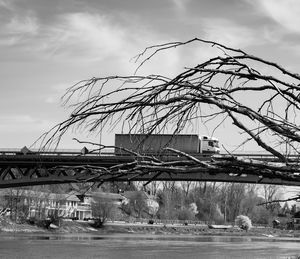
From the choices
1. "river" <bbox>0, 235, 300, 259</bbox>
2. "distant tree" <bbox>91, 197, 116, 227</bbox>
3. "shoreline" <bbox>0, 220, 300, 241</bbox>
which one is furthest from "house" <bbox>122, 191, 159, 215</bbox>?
"river" <bbox>0, 235, 300, 259</bbox>

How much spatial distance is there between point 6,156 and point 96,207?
61.5m

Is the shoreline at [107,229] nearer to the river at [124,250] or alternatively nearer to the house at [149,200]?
the river at [124,250]

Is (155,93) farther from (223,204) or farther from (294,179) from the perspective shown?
(223,204)

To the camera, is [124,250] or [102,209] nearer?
[124,250]

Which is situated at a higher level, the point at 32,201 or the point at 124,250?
the point at 32,201

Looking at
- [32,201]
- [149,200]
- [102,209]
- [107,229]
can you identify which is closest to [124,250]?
[32,201]

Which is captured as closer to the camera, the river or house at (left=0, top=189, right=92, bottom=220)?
the river

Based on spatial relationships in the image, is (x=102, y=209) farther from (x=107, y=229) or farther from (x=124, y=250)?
(x=124, y=250)

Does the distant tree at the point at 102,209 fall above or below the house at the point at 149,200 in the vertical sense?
below

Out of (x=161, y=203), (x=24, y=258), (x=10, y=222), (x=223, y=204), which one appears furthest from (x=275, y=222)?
(x=24, y=258)

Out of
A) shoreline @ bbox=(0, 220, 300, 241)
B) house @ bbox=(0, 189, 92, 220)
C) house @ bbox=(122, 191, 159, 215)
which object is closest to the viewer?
shoreline @ bbox=(0, 220, 300, 241)

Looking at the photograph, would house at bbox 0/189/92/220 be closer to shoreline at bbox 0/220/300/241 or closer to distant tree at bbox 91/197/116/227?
shoreline at bbox 0/220/300/241

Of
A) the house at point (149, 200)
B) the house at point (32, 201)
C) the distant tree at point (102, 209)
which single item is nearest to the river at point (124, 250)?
the house at point (32, 201)

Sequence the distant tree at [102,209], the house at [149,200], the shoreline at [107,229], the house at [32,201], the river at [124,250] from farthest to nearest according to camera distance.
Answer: the house at [149,200] → the distant tree at [102,209] → the house at [32,201] → the shoreline at [107,229] → the river at [124,250]
